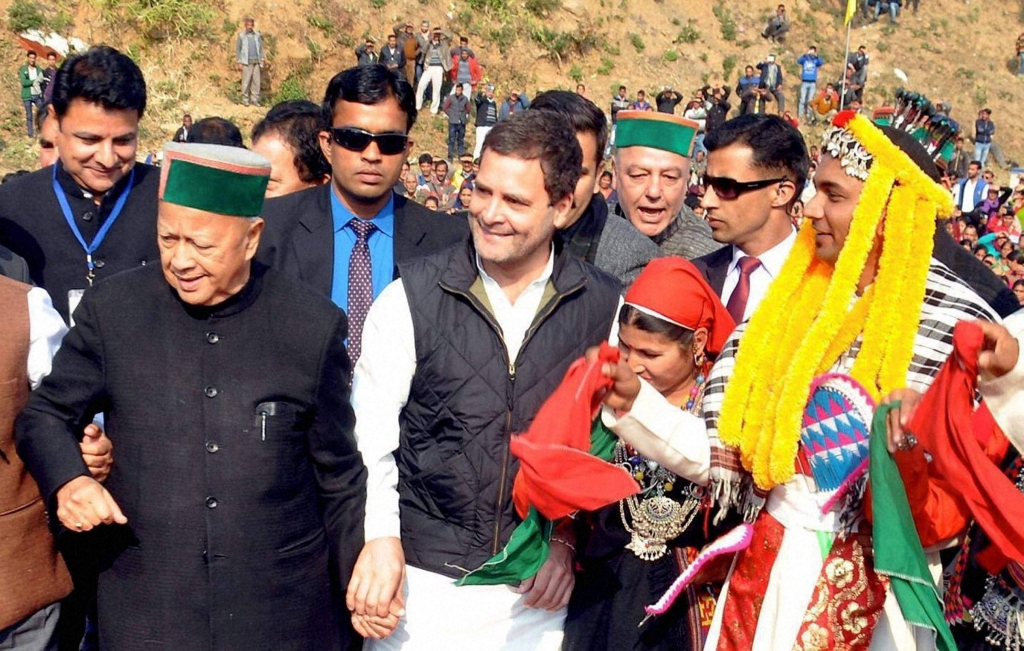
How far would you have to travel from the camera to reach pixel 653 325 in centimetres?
345

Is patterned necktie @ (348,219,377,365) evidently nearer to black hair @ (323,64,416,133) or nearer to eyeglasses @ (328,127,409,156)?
eyeglasses @ (328,127,409,156)

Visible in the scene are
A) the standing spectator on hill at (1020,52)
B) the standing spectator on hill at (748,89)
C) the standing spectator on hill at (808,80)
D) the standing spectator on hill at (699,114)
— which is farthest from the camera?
the standing spectator on hill at (1020,52)

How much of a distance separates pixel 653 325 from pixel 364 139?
1489 mm

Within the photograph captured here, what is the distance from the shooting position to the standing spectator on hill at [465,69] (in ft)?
101


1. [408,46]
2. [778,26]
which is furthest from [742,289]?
[778,26]

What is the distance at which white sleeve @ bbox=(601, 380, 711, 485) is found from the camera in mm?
3188

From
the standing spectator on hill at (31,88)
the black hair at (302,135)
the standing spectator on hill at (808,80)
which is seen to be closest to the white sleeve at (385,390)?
the black hair at (302,135)

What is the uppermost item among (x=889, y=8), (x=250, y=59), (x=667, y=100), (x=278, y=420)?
(x=889, y=8)

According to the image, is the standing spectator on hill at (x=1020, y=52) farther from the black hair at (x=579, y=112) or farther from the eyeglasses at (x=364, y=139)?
the eyeglasses at (x=364, y=139)

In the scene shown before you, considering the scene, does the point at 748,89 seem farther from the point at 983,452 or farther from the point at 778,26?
the point at 983,452

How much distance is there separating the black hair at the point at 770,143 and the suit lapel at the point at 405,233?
135 cm

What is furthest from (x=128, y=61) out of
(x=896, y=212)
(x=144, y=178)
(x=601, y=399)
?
(x=896, y=212)

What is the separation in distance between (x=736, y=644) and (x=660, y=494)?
0.52 metres

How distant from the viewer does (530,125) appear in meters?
3.49
